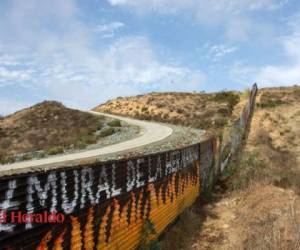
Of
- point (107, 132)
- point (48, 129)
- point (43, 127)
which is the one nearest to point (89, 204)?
point (107, 132)

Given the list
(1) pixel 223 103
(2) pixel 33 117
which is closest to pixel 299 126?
(1) pixel 223 103

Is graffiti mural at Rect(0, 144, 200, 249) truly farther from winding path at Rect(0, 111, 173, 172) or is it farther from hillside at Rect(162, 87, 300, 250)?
winding path at Rect(0, 111, 173, 172)

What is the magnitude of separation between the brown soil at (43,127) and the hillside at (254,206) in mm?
24581

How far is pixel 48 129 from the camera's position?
56.7m

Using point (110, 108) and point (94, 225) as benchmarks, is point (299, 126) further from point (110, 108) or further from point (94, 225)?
point (110, 108)

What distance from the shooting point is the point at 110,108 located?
80000 millimetres

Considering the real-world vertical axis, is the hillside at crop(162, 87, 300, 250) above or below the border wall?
below

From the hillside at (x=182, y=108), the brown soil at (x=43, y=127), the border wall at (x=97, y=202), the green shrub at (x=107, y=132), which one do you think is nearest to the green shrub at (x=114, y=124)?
the brown soil at (x=43, y=127)

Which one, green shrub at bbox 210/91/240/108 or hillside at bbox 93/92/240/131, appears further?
green shrub at bbox 210/91/240/108

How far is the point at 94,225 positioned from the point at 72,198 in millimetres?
966

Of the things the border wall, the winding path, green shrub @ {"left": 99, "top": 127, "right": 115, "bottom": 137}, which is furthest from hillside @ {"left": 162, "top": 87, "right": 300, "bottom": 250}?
green shrub @ {"left": 99, "top": 127, "right": 115, "bottom": 137}

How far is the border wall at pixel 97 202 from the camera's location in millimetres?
5527

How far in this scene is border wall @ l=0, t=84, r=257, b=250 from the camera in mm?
Result: 5527

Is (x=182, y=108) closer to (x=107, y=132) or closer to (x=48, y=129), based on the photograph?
(x=107, y=132)
